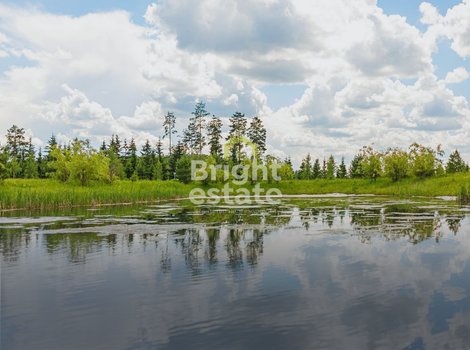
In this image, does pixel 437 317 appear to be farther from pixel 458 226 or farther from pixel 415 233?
pixel 458 226

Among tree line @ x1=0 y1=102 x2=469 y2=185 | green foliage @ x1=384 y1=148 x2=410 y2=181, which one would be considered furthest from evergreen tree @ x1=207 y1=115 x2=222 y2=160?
green foliage @ x1=384 y1=148 x2=410 y2=181

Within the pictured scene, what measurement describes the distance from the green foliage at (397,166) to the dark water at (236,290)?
56395 millimetres

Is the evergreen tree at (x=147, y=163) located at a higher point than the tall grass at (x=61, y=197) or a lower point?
higher

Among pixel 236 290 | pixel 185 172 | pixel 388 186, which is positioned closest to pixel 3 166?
pixel 185 172

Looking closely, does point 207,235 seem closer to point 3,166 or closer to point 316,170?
point 3,166

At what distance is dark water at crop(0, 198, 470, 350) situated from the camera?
961 cm

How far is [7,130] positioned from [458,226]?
131259 mm

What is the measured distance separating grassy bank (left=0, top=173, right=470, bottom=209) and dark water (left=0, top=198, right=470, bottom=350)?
19938 mm

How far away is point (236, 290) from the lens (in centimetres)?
1305

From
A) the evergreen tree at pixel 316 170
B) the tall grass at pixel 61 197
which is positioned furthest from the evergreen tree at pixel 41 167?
the evergreen tree at pixel 316 170

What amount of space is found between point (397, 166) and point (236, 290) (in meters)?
72.4

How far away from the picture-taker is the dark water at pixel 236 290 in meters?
9.61

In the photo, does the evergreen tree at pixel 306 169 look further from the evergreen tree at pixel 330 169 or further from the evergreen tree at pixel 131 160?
the evergreen tree at pixel 131 160

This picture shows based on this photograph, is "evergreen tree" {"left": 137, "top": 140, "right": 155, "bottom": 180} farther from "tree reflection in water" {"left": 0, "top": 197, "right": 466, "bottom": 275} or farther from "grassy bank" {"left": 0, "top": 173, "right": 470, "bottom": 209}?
"tree reflection in water" {"left": 0, "top": 197, "right": 466, "bottom": 275}
